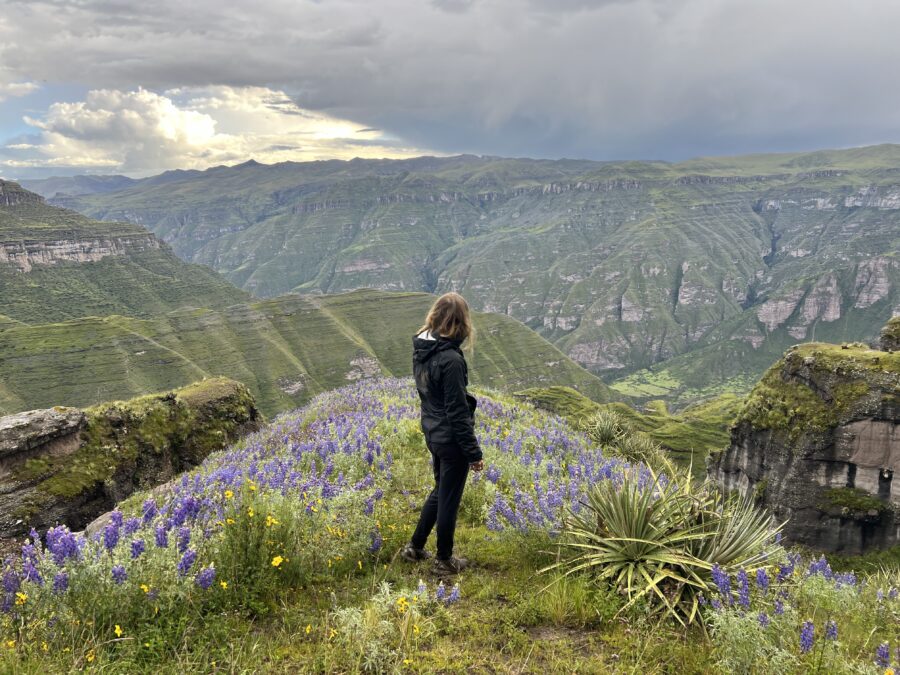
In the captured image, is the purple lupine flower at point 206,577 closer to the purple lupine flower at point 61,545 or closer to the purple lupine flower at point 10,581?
the purple lupine flower at point 61,545

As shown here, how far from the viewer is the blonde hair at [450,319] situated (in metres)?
5.10

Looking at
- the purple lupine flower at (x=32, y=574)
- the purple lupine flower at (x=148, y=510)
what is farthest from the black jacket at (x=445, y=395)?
the purple lupine flower at (x=32, y=574)

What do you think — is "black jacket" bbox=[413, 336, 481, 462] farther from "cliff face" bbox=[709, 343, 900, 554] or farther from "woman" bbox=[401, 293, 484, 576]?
"cliff face" bbox=[709, 343, 900, 554]

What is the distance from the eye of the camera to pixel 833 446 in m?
46.6

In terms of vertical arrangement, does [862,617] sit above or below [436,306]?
below

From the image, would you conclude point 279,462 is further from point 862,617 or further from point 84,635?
point 862,617

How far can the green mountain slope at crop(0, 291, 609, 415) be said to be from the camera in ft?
345

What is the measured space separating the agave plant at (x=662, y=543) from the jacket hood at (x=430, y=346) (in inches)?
87.2

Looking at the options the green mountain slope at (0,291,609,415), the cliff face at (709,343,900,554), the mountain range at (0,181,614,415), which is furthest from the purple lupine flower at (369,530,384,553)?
the green mountain slope at (0,291,609,415)

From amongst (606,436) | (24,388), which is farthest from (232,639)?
(24,388)

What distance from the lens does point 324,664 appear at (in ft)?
11.0

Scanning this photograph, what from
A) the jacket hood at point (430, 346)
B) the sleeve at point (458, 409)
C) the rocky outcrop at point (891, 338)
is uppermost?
A: the jacket hood at point (430, 346)

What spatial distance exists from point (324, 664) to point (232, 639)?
76 centimetres

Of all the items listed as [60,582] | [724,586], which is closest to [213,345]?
[60,582]
